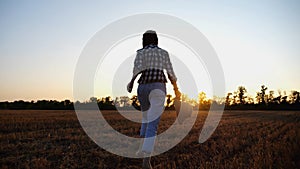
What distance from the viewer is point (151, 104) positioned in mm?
3695

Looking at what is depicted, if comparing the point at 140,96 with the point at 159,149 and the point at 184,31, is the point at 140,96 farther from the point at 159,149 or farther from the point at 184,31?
the point at 184,31

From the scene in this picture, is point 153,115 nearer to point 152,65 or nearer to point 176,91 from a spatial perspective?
point 176,91

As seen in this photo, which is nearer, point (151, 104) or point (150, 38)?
point (151, 104)

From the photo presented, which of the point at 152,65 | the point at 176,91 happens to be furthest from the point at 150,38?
the point at 176,91

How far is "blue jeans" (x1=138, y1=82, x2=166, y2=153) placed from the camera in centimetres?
360

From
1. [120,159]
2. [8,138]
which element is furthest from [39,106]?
[120,159]

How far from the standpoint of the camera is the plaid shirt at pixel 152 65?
144 inches

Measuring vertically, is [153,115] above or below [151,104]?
below

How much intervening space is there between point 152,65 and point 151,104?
53 centimetres

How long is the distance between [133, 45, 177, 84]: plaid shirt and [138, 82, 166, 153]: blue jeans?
0.09 meters

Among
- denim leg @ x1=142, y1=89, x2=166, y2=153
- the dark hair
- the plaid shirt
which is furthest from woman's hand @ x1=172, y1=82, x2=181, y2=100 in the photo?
the dark hair

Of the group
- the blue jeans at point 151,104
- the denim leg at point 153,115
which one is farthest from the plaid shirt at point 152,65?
the denim leg at point 153,115

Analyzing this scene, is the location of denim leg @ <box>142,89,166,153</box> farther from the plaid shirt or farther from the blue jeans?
the plaid shirt

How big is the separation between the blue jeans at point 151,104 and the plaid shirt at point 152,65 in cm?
9
